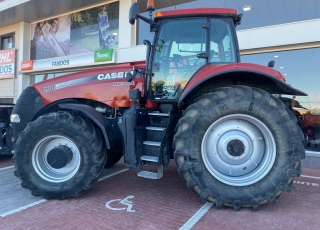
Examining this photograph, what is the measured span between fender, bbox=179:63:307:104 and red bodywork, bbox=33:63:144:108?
3.20ft

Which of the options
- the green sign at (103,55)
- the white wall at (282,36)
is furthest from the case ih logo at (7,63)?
the white wall at (282,36)

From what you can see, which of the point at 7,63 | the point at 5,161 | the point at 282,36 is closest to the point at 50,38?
the point at 7,63

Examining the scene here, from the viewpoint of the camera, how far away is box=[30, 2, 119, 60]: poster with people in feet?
35.7

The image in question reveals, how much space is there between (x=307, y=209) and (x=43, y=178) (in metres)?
3.61

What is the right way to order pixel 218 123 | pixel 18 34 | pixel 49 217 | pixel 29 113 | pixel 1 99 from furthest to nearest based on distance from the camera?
pixel 1 99 → pixel 18 34 → pixel 29 113 → pixel 218 123 → pixel 49 217

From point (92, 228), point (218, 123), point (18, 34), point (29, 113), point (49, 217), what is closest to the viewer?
point (92, 228)

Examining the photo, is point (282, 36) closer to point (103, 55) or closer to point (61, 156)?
point (103, 55)

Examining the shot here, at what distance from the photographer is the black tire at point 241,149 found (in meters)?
3.04

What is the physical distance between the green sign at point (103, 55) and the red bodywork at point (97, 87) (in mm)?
6167

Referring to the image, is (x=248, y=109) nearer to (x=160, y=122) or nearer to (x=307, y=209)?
(x=160, y=122)

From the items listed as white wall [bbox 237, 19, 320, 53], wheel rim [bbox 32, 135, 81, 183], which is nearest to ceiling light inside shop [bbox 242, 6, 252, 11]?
white wall [bbox 237, 19, 320, 53]

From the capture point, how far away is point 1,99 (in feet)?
49.6

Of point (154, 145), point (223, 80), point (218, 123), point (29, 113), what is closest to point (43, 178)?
point (29, 113)

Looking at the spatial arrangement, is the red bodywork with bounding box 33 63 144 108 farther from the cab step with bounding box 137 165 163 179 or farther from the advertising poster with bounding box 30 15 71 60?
the advertising poster with bounding box 30 15 71 60
